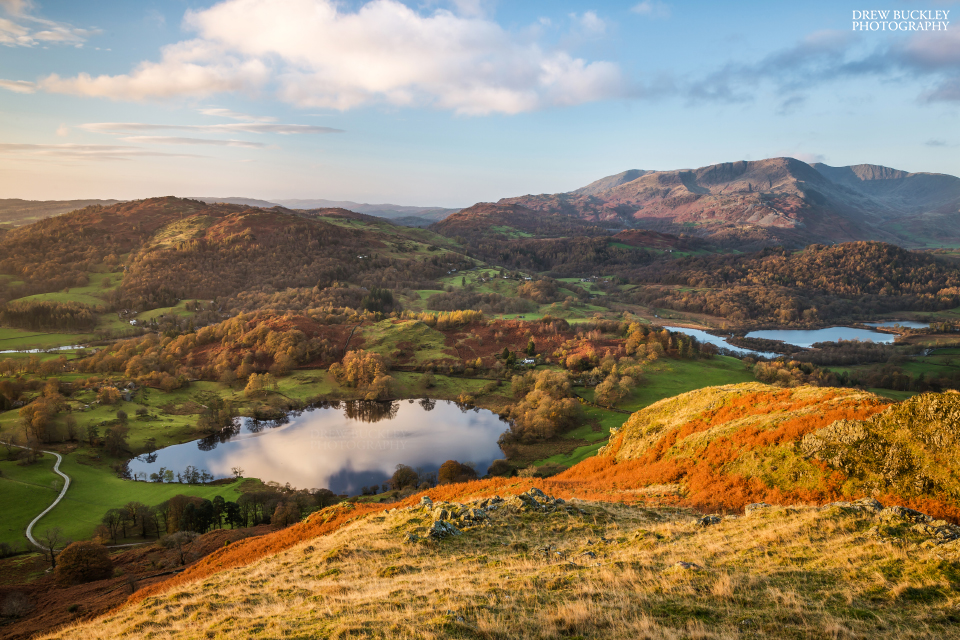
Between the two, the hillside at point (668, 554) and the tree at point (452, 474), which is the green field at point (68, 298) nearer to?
the tree at point (452, 474)

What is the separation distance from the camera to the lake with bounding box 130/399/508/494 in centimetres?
6819

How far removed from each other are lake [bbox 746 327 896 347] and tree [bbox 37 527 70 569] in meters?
189

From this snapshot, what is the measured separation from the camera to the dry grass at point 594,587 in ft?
31.2

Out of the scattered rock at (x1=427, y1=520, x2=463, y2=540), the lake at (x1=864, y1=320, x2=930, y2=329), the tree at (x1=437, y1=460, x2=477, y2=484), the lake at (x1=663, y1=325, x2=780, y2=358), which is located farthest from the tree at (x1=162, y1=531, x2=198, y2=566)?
the lake at (x1=864, y1=320, x2=930, y2=329)

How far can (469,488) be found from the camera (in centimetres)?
3155

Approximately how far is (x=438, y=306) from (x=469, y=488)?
142m

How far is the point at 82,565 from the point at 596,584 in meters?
40.4

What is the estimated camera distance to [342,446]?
77.4 meters

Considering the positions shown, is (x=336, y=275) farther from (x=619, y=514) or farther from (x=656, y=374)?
(x=619, y=514)

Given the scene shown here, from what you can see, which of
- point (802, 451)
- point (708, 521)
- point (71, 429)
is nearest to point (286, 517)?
point (708, 521)

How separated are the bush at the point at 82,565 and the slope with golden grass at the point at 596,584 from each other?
65.3 feet

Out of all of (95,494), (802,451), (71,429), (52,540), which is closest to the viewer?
(802,451)

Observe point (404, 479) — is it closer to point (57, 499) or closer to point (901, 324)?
point (57, 499)

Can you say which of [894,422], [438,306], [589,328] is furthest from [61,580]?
[438,306]
